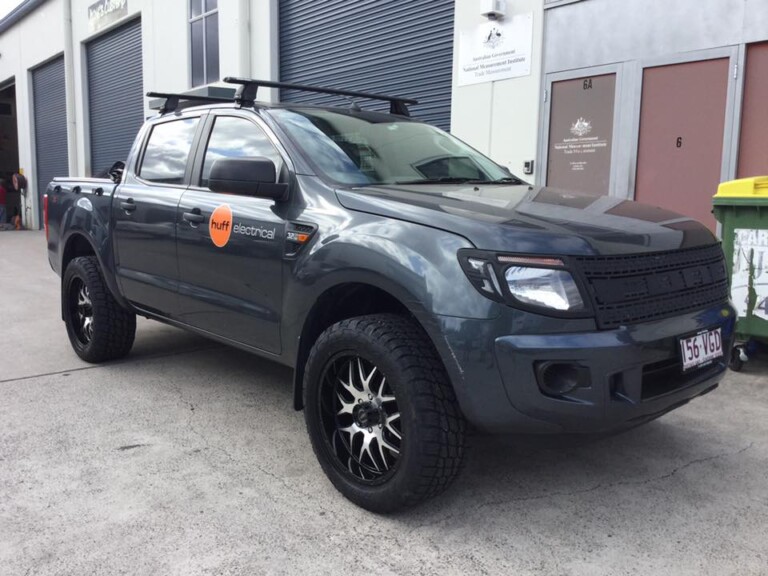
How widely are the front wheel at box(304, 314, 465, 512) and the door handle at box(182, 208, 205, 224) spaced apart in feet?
4.06

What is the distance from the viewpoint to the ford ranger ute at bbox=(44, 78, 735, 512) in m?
2.38

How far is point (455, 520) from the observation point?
2729 millimetres

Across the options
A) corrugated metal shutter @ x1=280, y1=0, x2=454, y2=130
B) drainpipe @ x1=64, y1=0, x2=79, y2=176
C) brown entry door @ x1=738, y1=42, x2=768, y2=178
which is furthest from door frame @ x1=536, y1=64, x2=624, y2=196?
drainpipe @ x1=64, y1=0, x2=79, y2=176

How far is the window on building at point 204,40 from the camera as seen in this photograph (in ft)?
42.1

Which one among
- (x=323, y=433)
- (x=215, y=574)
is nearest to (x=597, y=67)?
(x=323, y=433)

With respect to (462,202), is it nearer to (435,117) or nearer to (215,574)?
(215,574)

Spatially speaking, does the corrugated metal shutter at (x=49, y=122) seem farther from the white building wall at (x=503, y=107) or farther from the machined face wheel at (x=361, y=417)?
the machined face wheel at (x=361, y=417)

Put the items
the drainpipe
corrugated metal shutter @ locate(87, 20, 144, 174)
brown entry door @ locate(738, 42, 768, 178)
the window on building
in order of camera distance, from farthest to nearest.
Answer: the drainpipe → corrugated metal shutter @ locate(87, 20, 144, 174) → the window on building → brown entry door @ locate(738, 42, 768, 178)

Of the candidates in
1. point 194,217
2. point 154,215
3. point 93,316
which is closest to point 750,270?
point 194,217

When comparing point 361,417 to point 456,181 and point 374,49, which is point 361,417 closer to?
point 456,181

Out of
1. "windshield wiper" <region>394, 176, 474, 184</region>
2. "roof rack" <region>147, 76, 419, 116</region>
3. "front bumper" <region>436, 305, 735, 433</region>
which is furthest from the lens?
"roof rack" <region>147, 76, 419, 116</region>

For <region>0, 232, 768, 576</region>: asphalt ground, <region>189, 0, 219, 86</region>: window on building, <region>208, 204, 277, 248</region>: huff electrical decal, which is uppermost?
<region>189, 0, 219, 86</region>: window on building

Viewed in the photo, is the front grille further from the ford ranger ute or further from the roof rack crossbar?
the roof rack crossbar

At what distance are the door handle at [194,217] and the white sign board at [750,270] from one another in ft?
11.7
